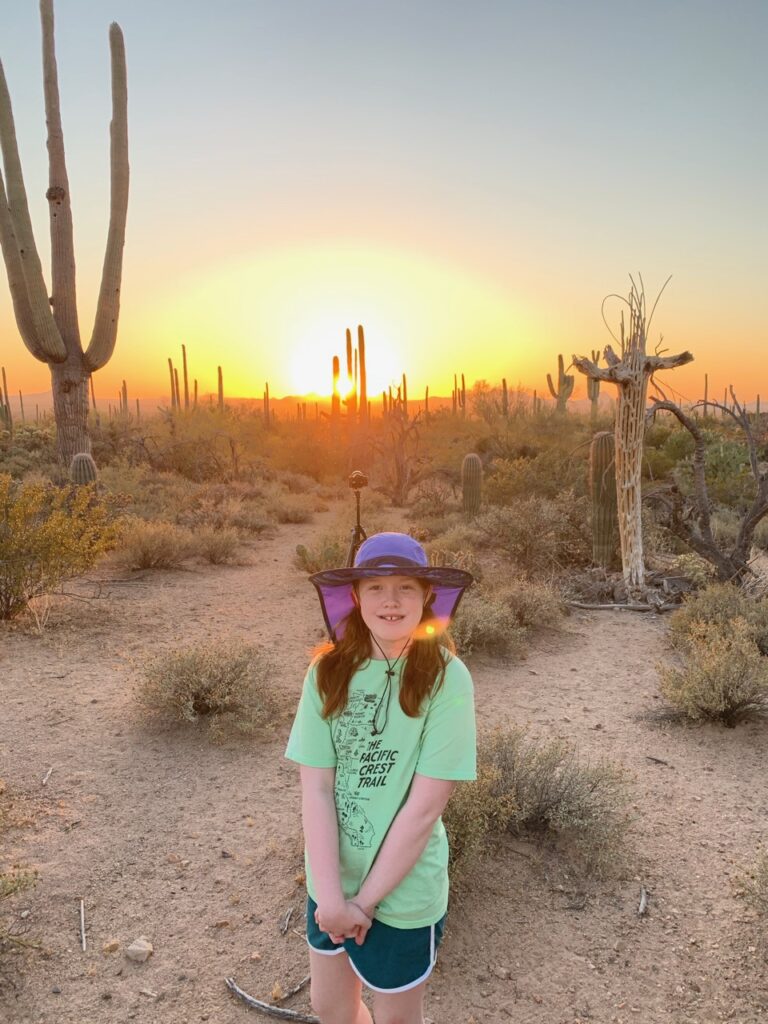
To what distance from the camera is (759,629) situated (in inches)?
241

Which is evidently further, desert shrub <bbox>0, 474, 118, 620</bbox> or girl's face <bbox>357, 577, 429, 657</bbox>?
desert shrub <bbox>0, 474, 118, 620</bbox>

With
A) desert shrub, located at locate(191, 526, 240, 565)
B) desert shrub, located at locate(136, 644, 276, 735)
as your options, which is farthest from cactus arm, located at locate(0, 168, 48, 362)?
desert shrub, located at locate(136, 644, 276, 735)

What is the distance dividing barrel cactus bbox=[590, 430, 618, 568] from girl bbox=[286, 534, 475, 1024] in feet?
25.0

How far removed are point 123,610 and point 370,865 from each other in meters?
6.54

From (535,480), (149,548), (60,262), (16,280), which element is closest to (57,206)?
(60,262)

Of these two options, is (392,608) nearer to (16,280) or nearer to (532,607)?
(532,607)

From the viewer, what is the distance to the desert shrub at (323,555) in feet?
31.5

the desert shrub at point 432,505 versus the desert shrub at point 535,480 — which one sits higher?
the desert shrub at point 535,480

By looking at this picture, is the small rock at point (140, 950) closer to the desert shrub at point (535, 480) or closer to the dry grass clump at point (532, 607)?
the dry grass clump at point (532, 607)

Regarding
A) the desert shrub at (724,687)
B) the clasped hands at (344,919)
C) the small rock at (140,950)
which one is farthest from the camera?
the desert shrub at (724,687)

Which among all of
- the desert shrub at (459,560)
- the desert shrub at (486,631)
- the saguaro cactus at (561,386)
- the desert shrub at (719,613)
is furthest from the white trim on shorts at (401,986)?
the saguaro cactus at (561,386)

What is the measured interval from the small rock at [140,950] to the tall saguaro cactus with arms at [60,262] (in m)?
10.2

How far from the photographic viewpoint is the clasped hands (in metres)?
1.79

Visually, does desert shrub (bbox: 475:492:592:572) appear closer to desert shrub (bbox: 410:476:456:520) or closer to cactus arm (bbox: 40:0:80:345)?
desert shrub (bbox: 410:476:456:520)
